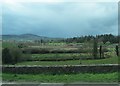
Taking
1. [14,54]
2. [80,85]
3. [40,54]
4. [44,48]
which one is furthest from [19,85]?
[44,48]

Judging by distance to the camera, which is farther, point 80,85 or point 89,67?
point 89,67

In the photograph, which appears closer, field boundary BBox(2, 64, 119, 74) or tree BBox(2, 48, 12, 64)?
field boundary BBox(2, 64, 119, 74)

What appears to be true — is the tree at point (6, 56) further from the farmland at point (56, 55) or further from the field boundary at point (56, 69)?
the field boundary at point (56, 69)

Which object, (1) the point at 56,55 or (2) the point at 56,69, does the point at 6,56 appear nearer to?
(2) the point at 56,69

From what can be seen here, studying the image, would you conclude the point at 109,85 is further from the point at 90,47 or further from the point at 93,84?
the point at 90,47

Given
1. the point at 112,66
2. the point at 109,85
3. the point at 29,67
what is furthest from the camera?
the point at 29,67

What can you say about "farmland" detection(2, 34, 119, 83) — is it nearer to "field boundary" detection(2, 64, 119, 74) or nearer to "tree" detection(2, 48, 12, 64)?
"tree" detection(2, 48, 12, 64)

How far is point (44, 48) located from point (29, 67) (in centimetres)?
2293

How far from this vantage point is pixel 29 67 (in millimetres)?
16016

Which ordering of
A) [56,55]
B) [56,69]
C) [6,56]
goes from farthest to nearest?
[56,55] < [6,56] < [56,69]

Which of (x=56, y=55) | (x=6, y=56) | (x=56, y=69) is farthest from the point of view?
(x=56, y=55)

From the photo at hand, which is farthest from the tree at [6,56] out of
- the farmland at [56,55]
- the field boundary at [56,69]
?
the field boundary at [56,69]

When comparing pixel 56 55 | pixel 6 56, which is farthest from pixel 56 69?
pixel 56 55

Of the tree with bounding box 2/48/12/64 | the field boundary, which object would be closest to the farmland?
the tree with bounding box 2/48/12/64
